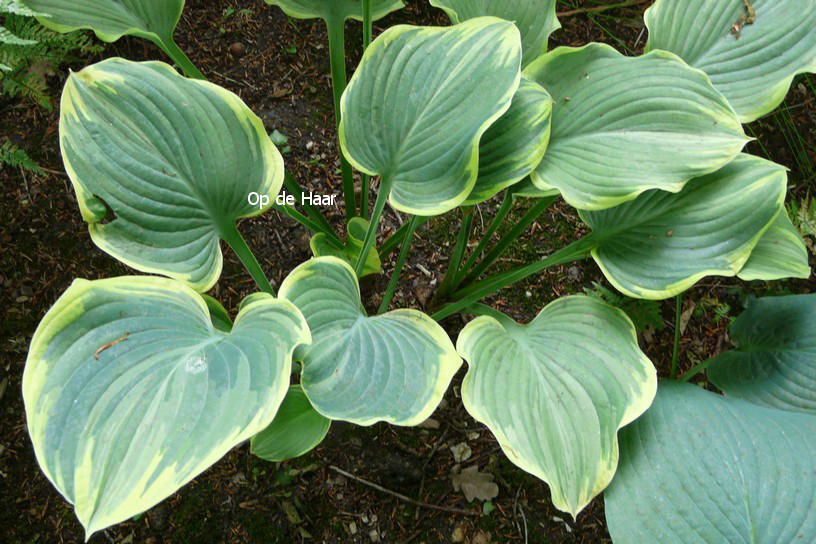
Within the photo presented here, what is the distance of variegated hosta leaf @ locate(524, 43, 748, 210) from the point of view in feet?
2.76

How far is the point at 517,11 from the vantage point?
1048mm

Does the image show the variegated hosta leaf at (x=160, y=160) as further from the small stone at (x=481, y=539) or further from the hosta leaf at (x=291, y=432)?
the small stone at (x=481, y=539)

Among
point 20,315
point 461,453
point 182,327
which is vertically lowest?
point 461,453

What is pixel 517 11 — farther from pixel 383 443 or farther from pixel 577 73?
pixel 383 443

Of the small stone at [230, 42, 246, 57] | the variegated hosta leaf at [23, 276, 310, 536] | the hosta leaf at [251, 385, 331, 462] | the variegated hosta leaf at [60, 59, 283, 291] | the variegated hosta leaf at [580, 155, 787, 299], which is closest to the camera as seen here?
the variegated hosta leaf at [23, 276, 310, 536]

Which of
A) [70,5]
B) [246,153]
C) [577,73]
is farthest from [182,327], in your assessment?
[577,73]

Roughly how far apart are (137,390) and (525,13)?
0.92m

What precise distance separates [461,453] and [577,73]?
0.87 m

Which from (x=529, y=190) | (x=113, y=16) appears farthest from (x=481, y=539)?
(x=113, y=16)

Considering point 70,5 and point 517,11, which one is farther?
point 517,11

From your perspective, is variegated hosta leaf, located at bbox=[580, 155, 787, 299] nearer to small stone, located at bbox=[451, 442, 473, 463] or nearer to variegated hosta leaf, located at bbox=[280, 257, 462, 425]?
variegated hosta leaf, located at bbox=[280, 257, 462, 425]

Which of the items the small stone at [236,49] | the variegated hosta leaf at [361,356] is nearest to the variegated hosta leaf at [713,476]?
the variegated hosta leaf at [361,356]

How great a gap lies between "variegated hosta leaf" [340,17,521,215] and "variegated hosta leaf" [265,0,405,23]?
296 mm

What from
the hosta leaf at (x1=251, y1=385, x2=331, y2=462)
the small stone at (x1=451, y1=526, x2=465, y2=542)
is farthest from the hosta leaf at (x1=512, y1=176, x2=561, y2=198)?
the small stone at (x1=451, y1=526, x2=465, y2=542)
